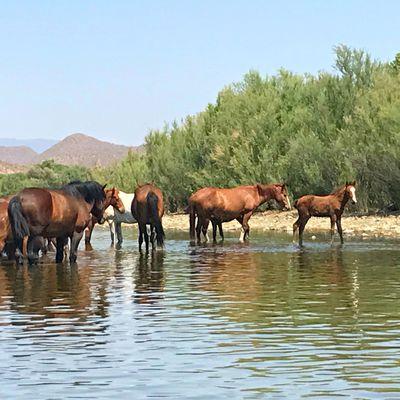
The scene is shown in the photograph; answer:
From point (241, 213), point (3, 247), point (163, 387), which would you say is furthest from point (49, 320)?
point (241, 213)

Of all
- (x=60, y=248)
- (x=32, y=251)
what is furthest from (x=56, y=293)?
(x=60, y=248)

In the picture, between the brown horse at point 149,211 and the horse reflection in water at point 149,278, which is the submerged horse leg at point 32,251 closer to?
the horse reflection in water at point 149,278

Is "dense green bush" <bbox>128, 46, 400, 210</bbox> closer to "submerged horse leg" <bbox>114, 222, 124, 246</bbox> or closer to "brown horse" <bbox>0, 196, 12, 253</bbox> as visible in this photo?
"submerged horse leg" <bbox>114, 222, 124, 246</bbox>

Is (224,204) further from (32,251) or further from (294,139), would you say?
(294,139)

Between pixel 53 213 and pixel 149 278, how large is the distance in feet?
11.9

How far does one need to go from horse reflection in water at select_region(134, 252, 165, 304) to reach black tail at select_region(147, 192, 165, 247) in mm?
1278

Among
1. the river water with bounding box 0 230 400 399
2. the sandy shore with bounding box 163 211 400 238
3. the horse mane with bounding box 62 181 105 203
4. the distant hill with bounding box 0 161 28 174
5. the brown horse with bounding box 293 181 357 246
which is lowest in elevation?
the river water with bounding box 0 230 400 399

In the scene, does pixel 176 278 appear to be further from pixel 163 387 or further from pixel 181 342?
pixel 163 387

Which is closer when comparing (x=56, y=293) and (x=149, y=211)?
(x=56, y=293)

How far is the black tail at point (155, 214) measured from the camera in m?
27.4

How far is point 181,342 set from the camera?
11.2 m

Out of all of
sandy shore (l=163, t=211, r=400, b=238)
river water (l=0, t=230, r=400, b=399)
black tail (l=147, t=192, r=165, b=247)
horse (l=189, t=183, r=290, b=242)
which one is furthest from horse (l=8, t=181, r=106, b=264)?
sandy shore (l=163, t=211, r=400, b=238)

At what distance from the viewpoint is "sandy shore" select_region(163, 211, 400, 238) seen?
116 feet

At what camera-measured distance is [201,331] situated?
12.0 metres
